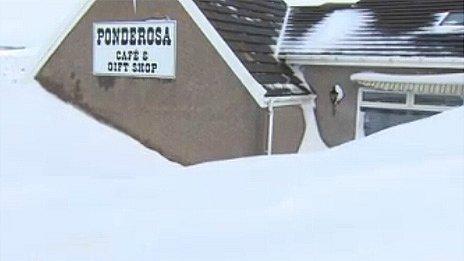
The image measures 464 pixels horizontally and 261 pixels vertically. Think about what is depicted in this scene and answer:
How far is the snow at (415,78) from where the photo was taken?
1133 cm

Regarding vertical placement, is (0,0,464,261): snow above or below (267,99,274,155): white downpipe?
above

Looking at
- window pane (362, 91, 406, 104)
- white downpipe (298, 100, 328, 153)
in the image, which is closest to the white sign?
white downpipe (298, 100, 328, 153)

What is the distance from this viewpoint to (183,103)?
42.0ft

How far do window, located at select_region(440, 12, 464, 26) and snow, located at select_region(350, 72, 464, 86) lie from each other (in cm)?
176

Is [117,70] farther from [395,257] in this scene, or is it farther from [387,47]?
[395,257]

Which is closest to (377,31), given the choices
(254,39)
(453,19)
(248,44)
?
(453,19)

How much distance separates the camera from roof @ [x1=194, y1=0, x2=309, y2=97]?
481 inches

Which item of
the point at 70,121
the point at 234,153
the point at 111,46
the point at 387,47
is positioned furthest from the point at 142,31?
the point at 387,47

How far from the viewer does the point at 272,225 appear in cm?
420

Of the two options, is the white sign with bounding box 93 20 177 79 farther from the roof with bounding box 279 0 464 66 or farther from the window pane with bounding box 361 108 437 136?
the window pane with bounding box 361 108 437 136

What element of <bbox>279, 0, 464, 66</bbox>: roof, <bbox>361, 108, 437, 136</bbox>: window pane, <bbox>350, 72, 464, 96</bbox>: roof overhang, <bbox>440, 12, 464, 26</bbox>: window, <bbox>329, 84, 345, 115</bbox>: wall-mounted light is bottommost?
<bbox>361, 108, 437, 136</bbox>: window pane

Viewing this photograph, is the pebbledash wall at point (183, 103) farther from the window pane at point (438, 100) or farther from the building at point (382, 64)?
the window pane at point (438, 100)

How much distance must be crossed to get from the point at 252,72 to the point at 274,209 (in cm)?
767

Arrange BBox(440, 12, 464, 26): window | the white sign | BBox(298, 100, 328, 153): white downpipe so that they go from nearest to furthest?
1. BBox(440, 12, 464, 26): window
2. the white sign
3. BBox(298, 100, 328, 153): white downpipe
